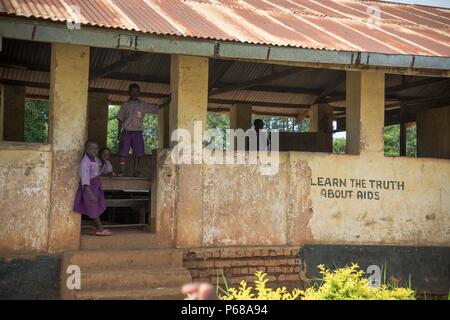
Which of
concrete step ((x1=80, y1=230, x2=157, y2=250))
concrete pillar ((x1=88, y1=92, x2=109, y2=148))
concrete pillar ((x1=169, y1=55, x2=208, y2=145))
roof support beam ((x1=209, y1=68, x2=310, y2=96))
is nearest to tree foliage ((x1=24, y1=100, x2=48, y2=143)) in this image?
concrete pillar ((x1=88, y1=92, x2=109, y2=148))

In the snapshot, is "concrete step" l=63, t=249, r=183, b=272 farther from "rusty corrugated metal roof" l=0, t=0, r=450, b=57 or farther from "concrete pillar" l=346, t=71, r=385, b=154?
"concrete pillar" l=346, t=71, r=385, b=154

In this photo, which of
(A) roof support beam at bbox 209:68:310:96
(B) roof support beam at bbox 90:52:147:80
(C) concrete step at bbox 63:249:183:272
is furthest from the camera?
(A) roof support beam at bbox 209:68:310:96

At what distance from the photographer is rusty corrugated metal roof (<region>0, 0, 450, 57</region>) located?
684 cm

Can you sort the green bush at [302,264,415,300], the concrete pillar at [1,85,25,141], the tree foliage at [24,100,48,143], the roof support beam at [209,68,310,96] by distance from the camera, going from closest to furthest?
the green bush at [302,264,415,300], the roof support beam at [209,68,310,96], the concrete pillar at [1,85,25,141], the tree foliage at [24,100,48,143]

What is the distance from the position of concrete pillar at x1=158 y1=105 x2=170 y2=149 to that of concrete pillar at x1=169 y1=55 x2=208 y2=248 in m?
5.09

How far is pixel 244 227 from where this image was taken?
7.91 metres

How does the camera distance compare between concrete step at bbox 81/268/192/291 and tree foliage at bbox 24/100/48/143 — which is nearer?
concrete step at bbox 81/268/192/291

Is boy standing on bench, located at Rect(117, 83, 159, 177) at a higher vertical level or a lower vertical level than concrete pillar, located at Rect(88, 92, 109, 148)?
lower

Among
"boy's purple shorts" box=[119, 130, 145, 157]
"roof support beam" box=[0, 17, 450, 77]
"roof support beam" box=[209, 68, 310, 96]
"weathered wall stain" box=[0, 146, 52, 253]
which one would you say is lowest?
"weathered wall stain" box=[0, 146, 52, 253]

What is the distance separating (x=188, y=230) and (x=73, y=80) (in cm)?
241

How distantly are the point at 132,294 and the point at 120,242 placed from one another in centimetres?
93

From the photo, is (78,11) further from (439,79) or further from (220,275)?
(439,79)

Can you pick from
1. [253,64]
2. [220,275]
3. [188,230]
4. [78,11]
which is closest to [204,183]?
[188,230]

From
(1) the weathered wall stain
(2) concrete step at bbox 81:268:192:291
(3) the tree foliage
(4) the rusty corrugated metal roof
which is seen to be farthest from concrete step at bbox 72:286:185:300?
(3) the tree foliage
